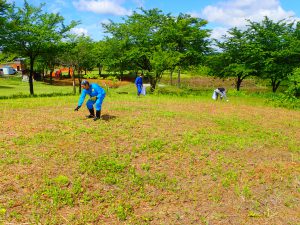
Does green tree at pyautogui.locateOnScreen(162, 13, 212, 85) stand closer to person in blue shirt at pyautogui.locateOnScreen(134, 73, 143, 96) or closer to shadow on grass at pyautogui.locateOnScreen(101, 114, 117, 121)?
person in blue shirt at pyautogui.locateOnScreen(134, 73, 143, 96)

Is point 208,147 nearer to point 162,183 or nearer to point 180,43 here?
point 162,183

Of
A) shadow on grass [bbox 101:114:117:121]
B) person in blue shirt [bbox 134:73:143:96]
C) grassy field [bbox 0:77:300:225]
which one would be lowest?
grassy field [bbox 0:77:300:225]

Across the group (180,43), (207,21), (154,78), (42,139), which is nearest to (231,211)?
(42,139)

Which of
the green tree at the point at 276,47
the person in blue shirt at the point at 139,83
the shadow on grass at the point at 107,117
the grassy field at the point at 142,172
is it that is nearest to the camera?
the grassy field at the point at 142,172

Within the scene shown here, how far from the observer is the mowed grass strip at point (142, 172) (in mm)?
5910

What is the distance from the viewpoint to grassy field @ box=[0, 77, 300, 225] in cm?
590

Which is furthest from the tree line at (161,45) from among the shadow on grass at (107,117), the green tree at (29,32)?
the shadow on grass at (107,117)

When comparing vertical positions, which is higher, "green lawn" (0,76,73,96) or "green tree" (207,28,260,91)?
"green tree" (207,28,260,91)

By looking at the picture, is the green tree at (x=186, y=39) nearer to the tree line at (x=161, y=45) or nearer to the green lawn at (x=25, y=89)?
the tree line at (x=161, y=45)

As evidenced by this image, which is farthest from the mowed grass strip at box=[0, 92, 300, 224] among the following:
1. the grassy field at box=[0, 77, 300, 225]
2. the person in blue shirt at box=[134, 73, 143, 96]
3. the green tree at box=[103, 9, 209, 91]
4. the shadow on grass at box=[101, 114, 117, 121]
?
the green tree at box=[103, 9, 209, 91]

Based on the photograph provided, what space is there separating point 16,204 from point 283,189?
5980mm

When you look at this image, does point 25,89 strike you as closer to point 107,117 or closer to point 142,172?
point 107,117

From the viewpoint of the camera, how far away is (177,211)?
6.06m

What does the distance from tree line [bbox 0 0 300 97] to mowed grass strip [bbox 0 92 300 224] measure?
1307 centimetres
